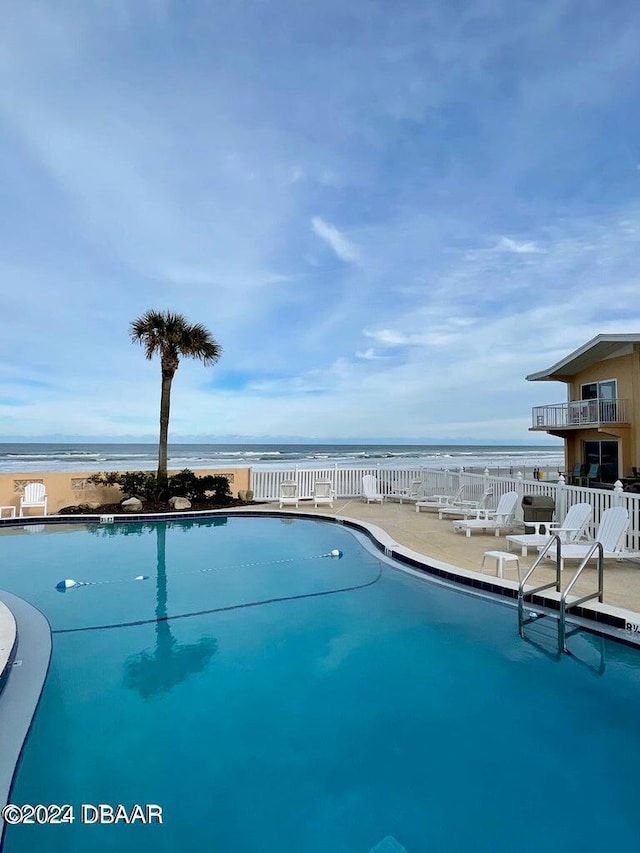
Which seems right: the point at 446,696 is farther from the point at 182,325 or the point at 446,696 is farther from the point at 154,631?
the point at 182,325

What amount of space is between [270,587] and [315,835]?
13.5ft

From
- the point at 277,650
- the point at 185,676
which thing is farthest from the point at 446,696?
the point at 185,676

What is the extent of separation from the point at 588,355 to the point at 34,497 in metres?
17.3

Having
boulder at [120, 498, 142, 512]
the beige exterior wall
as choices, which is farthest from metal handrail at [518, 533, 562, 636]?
the beige exterior wall

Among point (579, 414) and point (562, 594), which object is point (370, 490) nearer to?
point (579, 414)

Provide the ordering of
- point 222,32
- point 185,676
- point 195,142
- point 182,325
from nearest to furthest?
1. point 185,676
2. point 222,32
3. point 195,142
4. point 182,325

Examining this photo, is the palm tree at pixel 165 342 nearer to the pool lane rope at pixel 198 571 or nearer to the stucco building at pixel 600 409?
the pool lane rope at pixel 198 571

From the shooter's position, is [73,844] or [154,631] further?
[154,631]

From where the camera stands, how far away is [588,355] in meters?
16.8

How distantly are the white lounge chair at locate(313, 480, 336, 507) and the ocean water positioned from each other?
17.1m

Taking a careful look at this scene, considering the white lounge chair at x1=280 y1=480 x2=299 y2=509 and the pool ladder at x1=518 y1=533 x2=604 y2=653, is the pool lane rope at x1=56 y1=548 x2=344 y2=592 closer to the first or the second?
the pool ladder at x1=518 y1=533 x2=604 y2=653

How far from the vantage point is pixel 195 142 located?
1116 centimetres

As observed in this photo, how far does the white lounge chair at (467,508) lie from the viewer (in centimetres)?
996

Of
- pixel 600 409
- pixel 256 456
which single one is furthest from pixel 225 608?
pixel 256 456
